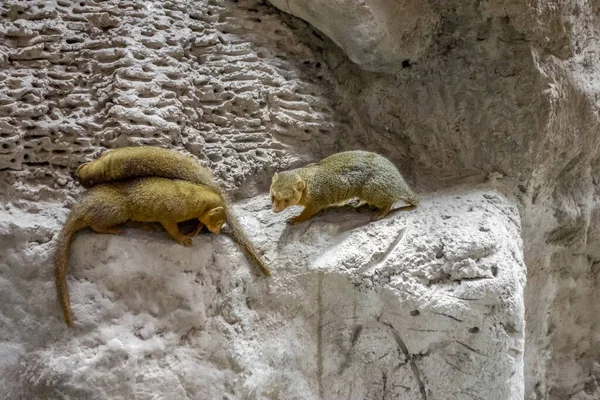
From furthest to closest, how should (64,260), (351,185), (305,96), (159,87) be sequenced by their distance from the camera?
(305,96), (159,87), (351,185), (64,260)

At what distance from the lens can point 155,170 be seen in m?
2.56

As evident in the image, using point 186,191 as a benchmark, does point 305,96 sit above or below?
above

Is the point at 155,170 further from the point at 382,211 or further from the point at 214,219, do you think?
the point at 382,211

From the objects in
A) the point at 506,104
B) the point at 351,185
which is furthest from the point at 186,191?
the point at 506,104

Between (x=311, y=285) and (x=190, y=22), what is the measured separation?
1.32 m

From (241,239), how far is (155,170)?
1.35ft

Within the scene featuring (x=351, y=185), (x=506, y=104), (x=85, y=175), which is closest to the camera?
(x=85, y=175)

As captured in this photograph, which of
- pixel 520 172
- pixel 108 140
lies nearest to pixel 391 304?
pixel 520 172

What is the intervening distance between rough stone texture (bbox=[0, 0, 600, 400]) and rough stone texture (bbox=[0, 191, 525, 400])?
11 cm

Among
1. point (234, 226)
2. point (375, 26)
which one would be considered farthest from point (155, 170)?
point (375, 26)

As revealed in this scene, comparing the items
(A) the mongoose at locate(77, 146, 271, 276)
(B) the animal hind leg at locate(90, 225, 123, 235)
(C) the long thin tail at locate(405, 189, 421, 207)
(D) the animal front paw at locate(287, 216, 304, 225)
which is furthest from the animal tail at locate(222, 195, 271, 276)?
(C) the long thin tail at locate(405, 189, 421, 207)

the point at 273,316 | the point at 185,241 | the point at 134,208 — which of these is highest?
the point at 134,208

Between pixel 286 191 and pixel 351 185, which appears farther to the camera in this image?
pixel 351 185

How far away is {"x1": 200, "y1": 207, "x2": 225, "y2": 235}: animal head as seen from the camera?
2.53 metres
